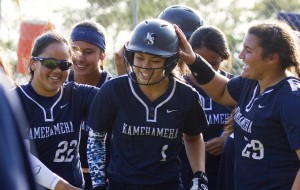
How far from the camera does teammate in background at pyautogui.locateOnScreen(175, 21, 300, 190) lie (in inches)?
134

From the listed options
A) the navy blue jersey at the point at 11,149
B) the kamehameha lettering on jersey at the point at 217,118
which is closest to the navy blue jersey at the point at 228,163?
the kamehameha lettering on jersey at the point at 217,118

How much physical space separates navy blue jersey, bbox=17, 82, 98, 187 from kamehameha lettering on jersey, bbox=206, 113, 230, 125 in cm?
92

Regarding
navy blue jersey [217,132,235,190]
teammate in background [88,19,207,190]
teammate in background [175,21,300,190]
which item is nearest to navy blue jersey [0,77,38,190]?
teammate in background [175,21,300,190]

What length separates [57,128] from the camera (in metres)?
3.96

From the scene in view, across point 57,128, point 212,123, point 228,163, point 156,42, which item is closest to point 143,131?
point 156,42

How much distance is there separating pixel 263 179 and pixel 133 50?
0.97 metres

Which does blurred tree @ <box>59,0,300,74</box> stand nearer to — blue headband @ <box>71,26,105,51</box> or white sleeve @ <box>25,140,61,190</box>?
blue headband @ <box>71,26,105,51</box>

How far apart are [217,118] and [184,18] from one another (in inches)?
37.7

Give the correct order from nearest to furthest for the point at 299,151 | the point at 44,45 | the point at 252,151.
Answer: the point at 299,151
the point at 252,151
the point at 44,45

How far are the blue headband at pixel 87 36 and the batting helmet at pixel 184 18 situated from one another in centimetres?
67

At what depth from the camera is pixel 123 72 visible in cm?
459

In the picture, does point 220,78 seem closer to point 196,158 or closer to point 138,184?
point 196,158

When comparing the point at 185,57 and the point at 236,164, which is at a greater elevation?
the point at 185,57

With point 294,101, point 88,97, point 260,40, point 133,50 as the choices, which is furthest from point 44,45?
point 294,101
